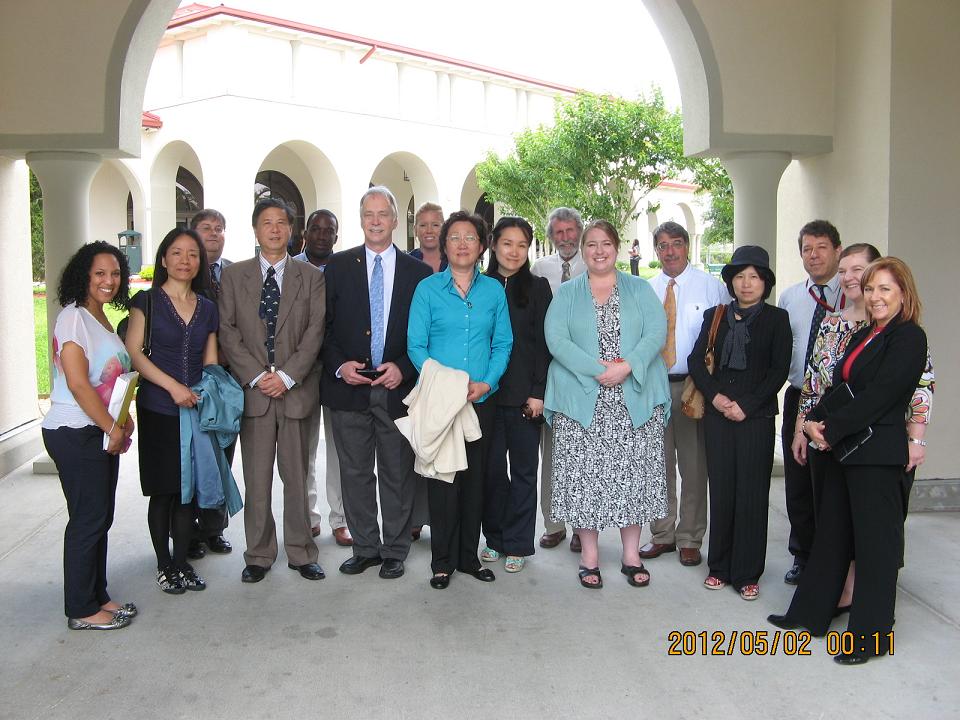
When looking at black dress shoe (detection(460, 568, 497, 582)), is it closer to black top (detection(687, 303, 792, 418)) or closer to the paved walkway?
the paved walkway

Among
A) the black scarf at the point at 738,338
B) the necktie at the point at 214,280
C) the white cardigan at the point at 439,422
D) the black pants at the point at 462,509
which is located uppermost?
the necktie at the point at 214,280

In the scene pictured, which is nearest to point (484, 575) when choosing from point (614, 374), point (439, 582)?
point (439, 582)

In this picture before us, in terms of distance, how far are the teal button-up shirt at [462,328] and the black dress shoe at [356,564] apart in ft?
3.75

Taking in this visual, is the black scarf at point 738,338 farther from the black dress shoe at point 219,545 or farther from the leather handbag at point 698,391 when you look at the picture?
the black dress shoe at point 219,545

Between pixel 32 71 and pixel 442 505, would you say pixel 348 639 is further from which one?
pixel 32 71

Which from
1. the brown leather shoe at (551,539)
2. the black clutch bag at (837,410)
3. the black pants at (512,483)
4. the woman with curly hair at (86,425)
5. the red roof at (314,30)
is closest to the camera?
the black clutch bag at (837,410)

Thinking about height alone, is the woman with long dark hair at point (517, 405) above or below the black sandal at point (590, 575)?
above

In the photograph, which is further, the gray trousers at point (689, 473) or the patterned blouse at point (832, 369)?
the gray trousers at point (689, 473)

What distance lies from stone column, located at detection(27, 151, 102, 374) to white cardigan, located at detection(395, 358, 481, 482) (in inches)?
146

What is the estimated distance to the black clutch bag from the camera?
11.8 ft

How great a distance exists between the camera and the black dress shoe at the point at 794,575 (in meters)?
4.54

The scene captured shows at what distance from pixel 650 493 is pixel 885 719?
1637 mm

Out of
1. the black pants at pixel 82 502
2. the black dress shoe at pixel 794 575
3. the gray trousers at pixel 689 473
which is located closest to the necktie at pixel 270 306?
the black pants at pixel 82 502

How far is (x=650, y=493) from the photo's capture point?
4574 mm
